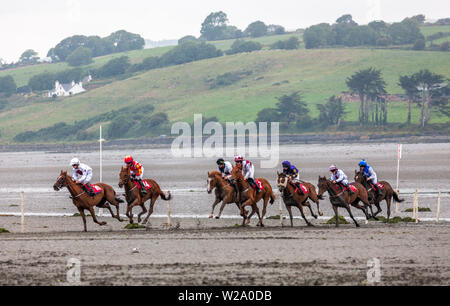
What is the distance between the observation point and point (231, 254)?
54.6 ft

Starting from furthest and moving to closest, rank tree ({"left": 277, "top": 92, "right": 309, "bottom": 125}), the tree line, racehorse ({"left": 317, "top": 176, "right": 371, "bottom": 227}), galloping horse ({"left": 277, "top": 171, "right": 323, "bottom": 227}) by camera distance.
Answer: tree ({"left": 277, "top": 92, "right": 309, "bottom": 125}), the tree line, racehorse ({"left": 317, "top": 176, "right": 371, "bottom": 227}), galloping horse ({"left": 277, "top": 171, "right": 323, "bottom": 227})

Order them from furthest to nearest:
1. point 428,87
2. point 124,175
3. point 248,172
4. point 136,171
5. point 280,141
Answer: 1. point 428,87
2. point 280,141
3. point 136,171
4. point 248,172
5. point 124,175

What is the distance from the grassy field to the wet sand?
104 m

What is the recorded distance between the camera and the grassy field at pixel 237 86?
139500 mm

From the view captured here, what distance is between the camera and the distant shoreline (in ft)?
340

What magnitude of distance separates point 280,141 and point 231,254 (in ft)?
310

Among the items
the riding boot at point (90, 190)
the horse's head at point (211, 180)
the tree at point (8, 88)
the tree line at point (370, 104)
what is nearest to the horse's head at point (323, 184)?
the horse's head at point (211, 180)

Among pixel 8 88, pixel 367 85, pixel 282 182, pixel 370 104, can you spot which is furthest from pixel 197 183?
pixel 8 88

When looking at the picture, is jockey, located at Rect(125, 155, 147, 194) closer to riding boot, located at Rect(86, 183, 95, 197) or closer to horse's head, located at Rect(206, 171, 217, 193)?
riding boot, located at Rect(86, 183, 95, 197)

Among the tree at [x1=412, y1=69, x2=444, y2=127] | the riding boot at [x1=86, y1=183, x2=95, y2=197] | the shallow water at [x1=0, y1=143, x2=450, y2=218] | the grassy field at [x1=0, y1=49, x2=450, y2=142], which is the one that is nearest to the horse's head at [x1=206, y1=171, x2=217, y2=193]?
the riding boot at [x1=86, y1=183, x2=95, y2=197]

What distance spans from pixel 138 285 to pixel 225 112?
4732 inches

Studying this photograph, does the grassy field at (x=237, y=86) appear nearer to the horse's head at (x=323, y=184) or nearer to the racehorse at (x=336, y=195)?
the racehorse at (x=336, y=195)

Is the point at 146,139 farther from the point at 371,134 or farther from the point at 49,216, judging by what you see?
the point at 49,216

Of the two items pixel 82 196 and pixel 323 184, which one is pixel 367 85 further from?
pixel 82 196
